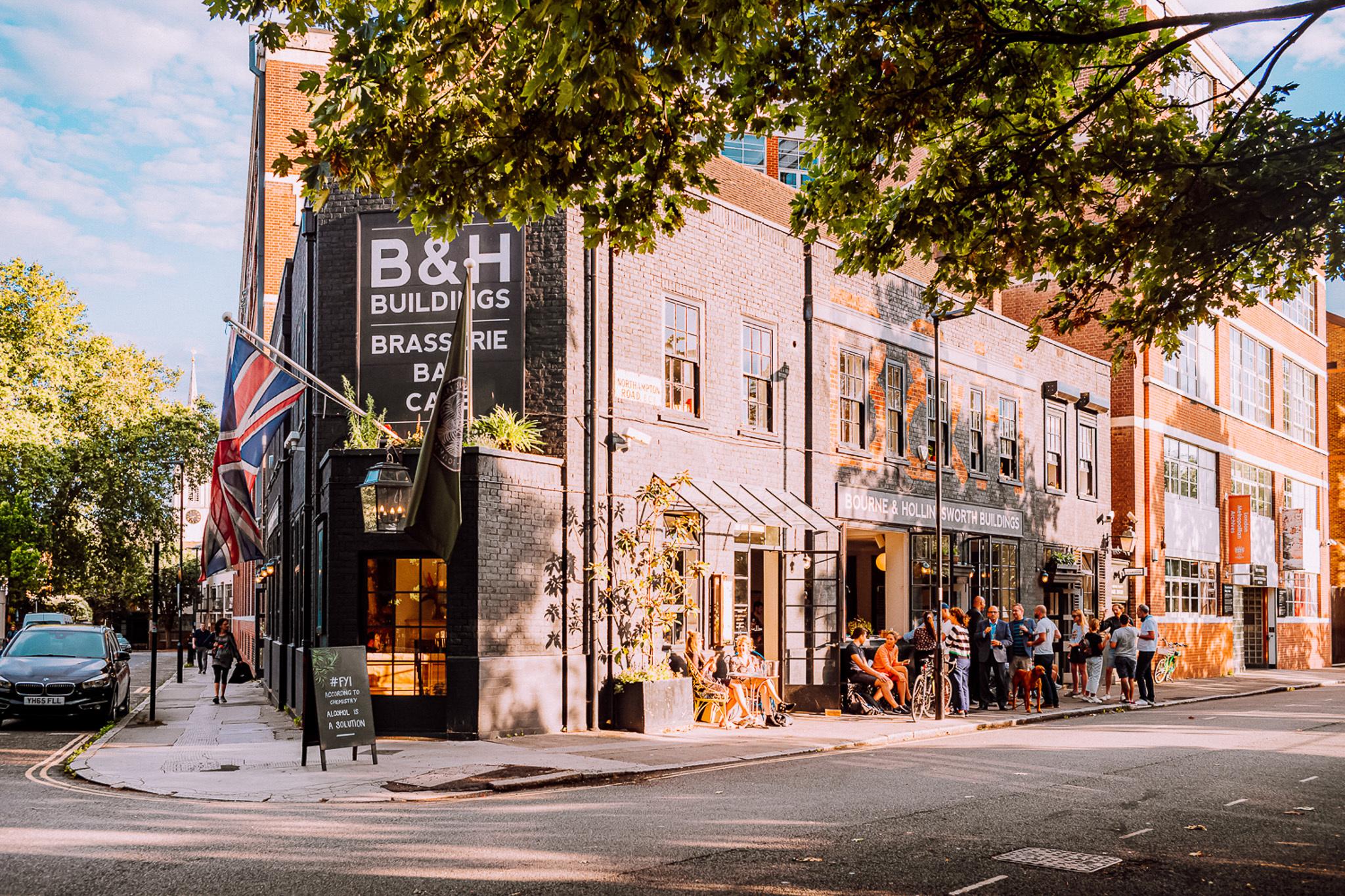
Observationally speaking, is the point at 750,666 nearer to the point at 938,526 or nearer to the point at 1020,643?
the point at 938,526

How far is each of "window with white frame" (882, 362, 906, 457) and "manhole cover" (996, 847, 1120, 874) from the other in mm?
16188

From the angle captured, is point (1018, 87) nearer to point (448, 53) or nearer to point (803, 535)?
point (448, 53)

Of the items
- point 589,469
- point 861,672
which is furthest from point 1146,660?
point 589,469

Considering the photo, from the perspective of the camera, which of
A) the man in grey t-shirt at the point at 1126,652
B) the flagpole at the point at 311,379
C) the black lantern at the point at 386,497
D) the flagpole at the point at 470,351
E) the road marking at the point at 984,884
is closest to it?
the road marking at the point at 984,884

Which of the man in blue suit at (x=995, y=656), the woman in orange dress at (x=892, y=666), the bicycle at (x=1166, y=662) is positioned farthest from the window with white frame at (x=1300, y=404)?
the woman in orange dress at (x=892, y=666)

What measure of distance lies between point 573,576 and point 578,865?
375 inches

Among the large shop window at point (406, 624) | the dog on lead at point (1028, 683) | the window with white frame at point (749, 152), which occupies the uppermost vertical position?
the window with white frame at point (749, 152)

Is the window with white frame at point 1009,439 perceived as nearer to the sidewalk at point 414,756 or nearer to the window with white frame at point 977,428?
the window with white frame at point 977,428

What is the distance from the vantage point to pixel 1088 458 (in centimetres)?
3234

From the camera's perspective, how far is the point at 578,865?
8039 millimetres

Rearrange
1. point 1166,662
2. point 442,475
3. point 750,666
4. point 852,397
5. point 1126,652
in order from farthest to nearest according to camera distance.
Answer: point 1166,662, point 1126,652, point 852,397, point 750,666, point 442,475

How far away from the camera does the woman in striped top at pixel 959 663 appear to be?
2069cm

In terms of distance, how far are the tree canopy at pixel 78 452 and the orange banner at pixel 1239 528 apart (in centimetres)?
3761

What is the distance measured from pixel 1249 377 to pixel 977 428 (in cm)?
1802
